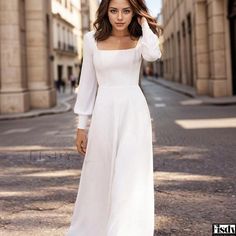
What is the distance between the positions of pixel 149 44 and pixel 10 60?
1572 centimetres

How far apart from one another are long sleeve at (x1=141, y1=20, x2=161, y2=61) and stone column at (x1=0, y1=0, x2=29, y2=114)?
50.4 ft

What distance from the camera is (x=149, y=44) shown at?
9.00 ft

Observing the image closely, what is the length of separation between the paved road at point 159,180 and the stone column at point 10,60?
627 cm

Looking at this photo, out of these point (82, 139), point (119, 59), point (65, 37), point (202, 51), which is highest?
point (65, 37)

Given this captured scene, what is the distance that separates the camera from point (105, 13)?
9.36 ft

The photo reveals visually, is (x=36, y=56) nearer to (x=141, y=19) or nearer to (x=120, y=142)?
(x=141, y=19)

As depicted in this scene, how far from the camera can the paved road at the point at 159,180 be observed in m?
4.22

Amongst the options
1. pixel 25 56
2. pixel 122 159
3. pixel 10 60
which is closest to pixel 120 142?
pixel 122 159

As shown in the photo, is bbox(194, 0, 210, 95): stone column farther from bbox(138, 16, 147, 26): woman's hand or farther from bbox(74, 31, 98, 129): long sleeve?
bbox(138, 16, 147, 26): woman's hand

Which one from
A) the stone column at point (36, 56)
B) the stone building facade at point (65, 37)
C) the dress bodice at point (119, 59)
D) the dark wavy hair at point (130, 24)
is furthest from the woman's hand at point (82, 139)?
the stone building facade at point (65, 37)

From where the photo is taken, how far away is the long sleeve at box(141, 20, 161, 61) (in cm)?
275

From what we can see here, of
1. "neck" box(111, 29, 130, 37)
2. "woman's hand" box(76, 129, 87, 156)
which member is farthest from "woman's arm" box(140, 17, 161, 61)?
"woman's hand" box(76, 129, 87, 156)

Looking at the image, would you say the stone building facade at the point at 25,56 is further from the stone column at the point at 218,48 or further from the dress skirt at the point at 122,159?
the dress skirt at the point at 122,159

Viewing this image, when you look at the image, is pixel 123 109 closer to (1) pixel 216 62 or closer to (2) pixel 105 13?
(2) pixel 105 13
